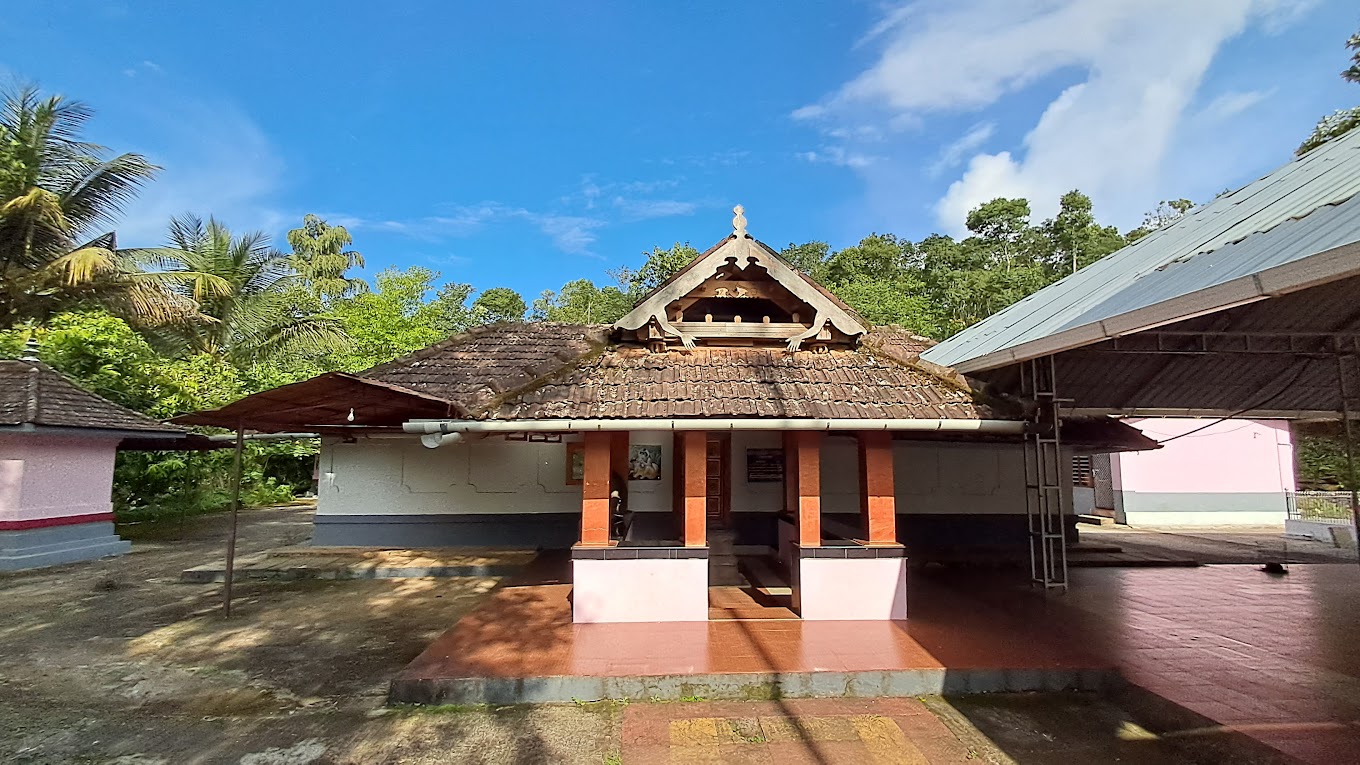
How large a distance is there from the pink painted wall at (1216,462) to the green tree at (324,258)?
3211 cm

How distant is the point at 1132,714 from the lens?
4348 mm

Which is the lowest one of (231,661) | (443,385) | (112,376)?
(231,661)

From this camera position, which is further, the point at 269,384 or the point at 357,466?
the point at 269,384

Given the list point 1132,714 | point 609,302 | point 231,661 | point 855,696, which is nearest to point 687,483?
point 855,696

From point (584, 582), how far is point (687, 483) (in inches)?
56.1

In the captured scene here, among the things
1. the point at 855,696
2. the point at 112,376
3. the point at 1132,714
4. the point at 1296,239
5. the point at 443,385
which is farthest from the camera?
the point at 112,376

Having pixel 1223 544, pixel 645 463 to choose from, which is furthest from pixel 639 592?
pixel 1223 544

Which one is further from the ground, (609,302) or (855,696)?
(609,302)

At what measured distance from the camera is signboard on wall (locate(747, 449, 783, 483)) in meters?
10.1

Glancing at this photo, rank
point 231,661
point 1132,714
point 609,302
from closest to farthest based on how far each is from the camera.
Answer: point 1132,714 < point 231,661 < point 609,302

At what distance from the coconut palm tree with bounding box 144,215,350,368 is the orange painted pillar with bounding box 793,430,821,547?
59.7 ft

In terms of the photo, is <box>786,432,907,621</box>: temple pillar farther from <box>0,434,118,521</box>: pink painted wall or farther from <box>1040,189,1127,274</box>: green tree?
<box>1040,189,1127,274</box>: green tree

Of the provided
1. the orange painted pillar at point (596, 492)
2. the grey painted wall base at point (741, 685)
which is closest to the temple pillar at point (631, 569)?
the orange painted pillar at point (596, 492)

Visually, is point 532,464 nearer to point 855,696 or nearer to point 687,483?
point 687,483
